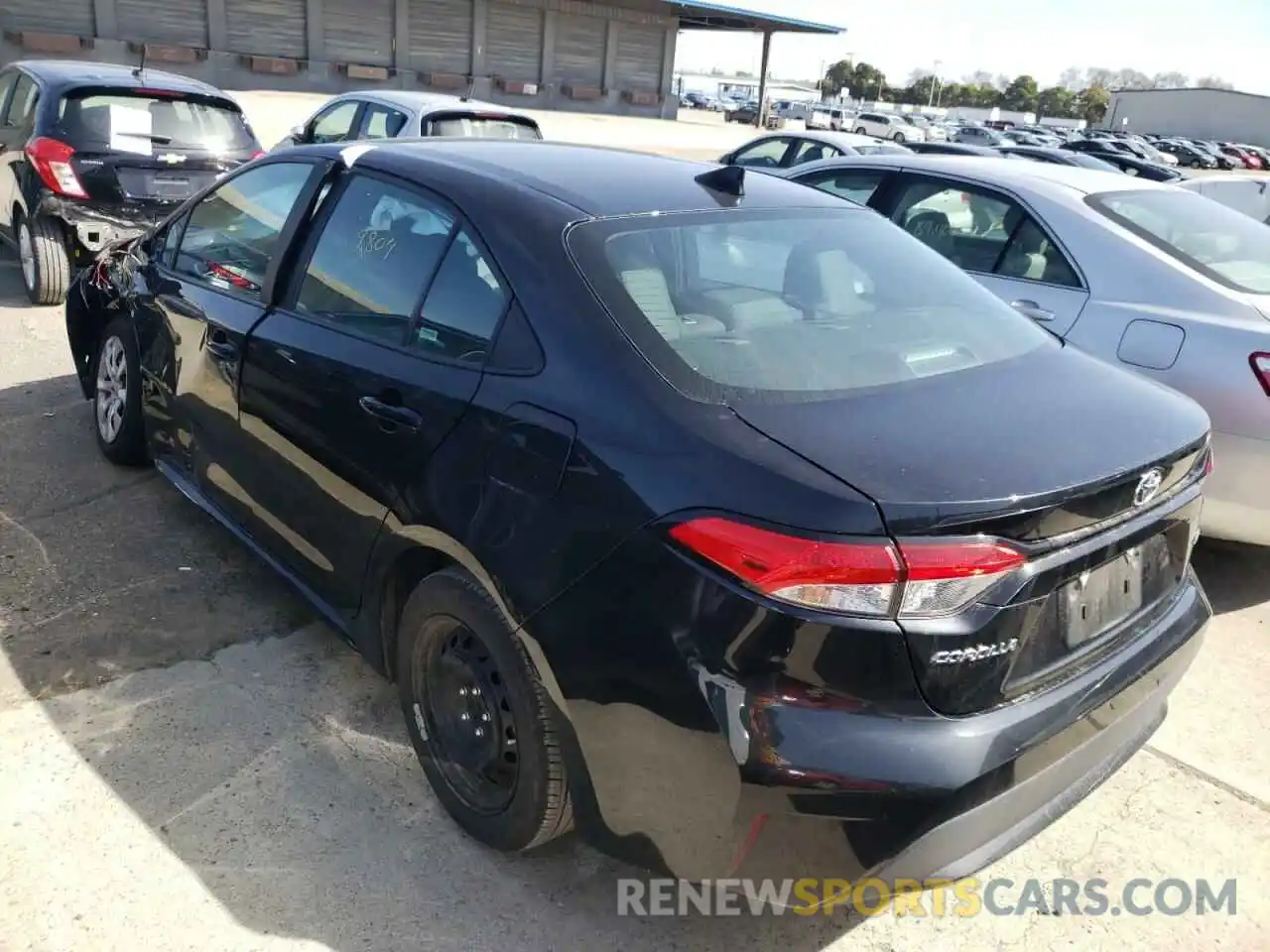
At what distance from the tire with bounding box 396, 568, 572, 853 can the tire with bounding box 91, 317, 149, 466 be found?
2.26m

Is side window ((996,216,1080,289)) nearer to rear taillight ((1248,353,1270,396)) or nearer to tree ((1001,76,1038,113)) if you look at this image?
rear taillight ((1248,353,1270,396))

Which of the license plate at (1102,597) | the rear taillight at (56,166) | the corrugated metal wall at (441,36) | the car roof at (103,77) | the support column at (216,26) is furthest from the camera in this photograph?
the corrugated metal wall at (441,36)

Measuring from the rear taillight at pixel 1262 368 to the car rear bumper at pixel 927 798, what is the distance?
2.25 meters

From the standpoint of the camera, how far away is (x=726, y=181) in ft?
9.55

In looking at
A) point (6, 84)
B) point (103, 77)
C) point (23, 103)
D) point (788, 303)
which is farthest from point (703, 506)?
point (6, 84)

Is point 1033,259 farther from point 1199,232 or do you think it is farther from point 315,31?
point 315,31

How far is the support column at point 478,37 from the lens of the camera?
39375 mm

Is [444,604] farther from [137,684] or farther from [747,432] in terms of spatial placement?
[137,684]

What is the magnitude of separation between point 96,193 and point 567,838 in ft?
20.4

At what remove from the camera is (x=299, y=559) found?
3.12 m

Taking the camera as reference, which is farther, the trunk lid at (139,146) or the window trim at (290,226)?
the trunk lid at (139,146)

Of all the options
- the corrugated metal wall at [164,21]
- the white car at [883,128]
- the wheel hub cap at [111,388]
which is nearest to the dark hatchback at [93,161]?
the wheel hub cap at [111,388]

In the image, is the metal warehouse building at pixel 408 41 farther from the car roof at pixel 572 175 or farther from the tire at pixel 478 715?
the tire at pixel 478 715

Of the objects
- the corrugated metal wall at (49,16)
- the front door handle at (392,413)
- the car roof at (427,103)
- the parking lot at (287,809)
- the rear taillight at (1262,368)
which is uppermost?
the corrugated metal wall at (49,16)
